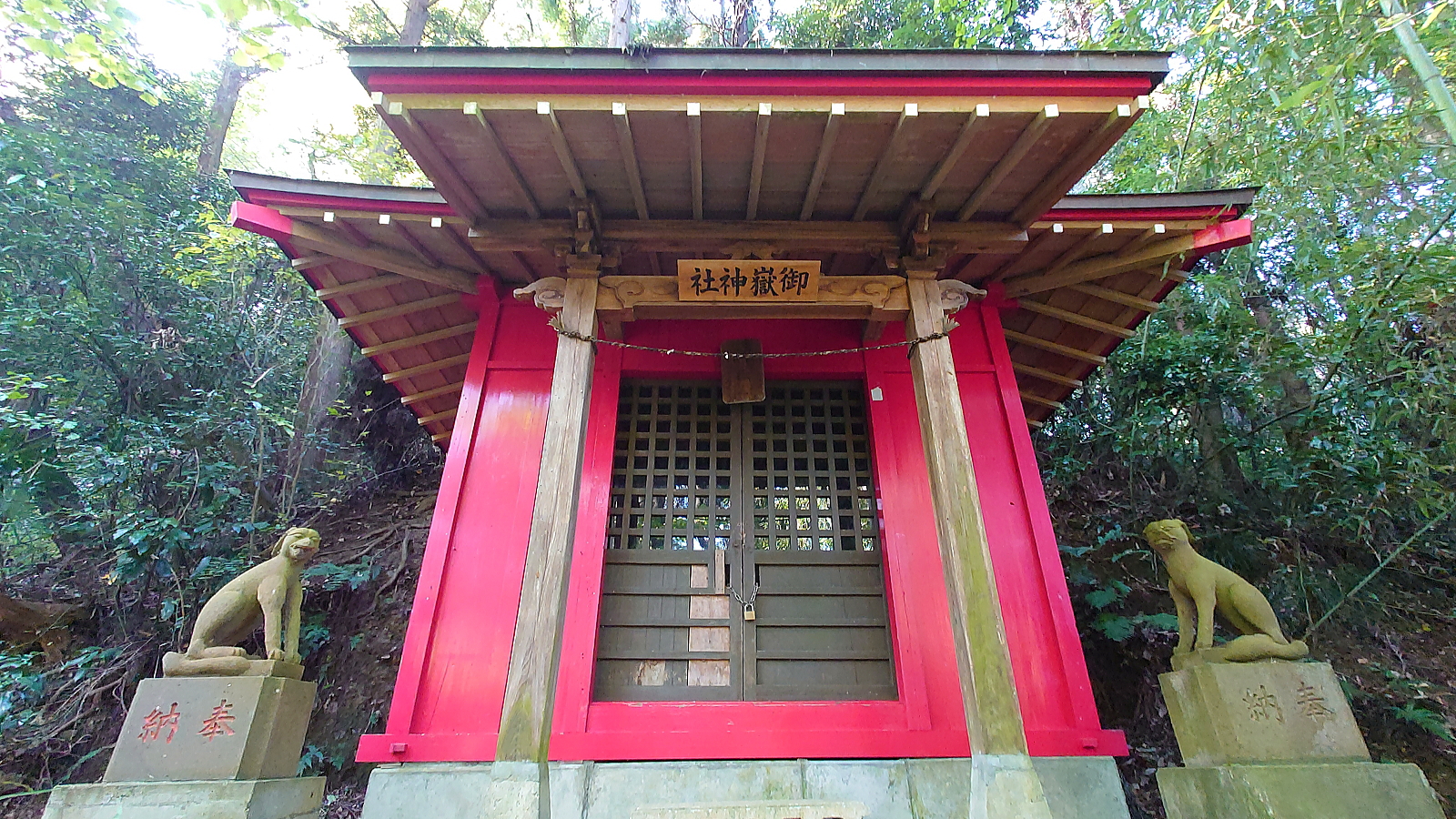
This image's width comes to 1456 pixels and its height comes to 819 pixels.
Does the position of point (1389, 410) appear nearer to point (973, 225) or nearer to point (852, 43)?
point (973, 225)

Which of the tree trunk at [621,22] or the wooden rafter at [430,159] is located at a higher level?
the tree trunk at [621,22]

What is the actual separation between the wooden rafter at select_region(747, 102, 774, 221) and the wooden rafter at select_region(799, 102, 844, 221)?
30cm

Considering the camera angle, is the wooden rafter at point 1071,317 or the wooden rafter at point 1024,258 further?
the wooden rafter at point 1071,317

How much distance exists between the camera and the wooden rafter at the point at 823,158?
3.47 metres

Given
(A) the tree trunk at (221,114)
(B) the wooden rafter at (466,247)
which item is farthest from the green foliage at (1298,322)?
(A) the tree trunk at (221,114)

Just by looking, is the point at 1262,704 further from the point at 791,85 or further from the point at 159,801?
the point at 159,801

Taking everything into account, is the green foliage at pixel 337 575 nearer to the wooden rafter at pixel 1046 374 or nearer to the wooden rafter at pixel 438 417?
the wooden rafter at pixel 438 417

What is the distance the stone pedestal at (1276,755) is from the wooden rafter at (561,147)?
14.8 ft

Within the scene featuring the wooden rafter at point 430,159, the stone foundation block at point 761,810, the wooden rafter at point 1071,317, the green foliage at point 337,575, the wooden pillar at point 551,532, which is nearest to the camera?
the wooden pillar at point 551,532

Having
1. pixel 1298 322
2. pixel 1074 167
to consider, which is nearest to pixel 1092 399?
pixel 1298 322

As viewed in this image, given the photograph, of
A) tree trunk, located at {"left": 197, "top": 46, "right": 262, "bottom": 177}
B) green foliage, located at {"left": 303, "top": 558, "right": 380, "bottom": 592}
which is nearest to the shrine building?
green foliage, located at {"left": 303, "top": 558, "right": 380, "bottom": 592}

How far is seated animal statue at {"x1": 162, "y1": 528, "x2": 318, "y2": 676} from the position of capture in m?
3.56

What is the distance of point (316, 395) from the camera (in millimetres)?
8758

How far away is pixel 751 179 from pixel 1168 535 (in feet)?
11.1
